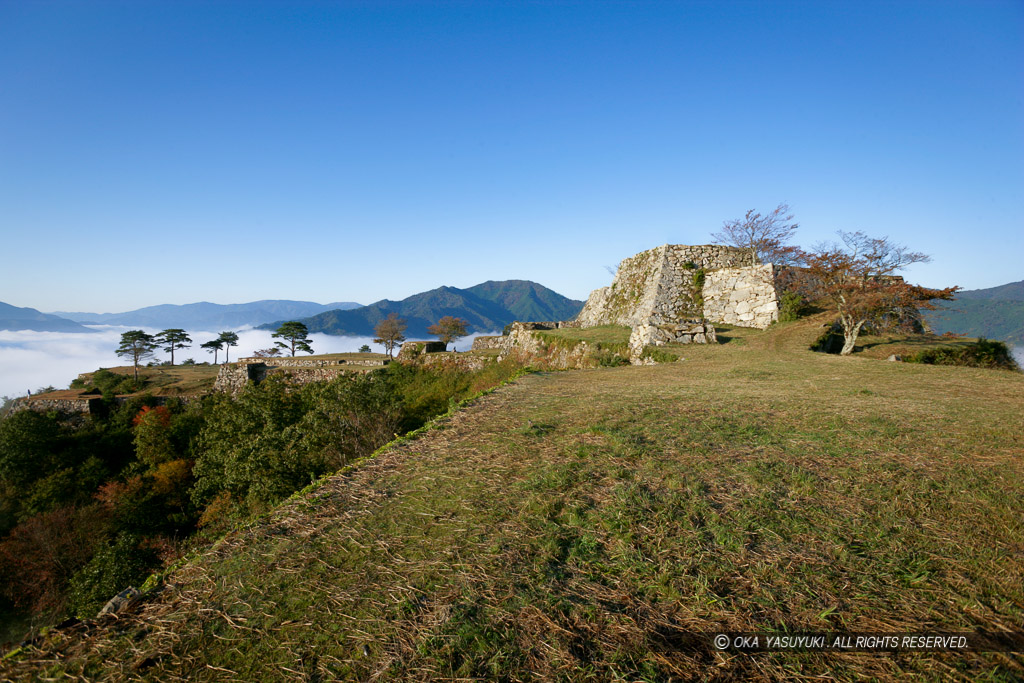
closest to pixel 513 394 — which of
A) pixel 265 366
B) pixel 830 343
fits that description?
pixel 830 343

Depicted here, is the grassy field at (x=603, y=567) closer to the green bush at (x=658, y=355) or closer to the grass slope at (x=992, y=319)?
the green bush at (x=658, y=355)

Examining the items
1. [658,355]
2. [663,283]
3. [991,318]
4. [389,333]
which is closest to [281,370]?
[389,333]

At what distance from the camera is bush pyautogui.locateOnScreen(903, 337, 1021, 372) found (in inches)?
490

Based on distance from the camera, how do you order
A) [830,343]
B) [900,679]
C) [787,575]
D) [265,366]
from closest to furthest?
[900,679] → [787,575] → [830,343] → [265,366]

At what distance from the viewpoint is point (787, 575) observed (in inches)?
93.0

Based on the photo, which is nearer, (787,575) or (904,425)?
(787,575)

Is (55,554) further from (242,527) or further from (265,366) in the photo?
(242,527)

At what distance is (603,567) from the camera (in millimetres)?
2531

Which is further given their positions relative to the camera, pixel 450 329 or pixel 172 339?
pixel 172 339

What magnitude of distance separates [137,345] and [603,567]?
64.8 metres

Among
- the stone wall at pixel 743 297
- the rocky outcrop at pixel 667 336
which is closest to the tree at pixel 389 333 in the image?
the stone wall at pixel 743 297

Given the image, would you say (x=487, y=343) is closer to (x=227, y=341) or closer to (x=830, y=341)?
(x=830, y=341)

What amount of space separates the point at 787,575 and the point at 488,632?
5.52 ft

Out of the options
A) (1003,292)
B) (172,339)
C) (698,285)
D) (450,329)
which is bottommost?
(172,339)
